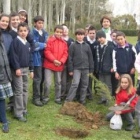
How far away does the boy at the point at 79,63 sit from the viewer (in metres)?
6.57

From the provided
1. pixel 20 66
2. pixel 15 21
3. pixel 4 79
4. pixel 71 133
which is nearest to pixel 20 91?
pixel 20 66

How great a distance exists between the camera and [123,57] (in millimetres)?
6410

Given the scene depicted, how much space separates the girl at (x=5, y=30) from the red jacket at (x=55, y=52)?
1.18 metres

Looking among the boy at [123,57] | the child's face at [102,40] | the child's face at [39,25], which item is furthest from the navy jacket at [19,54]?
the boy at [123,57]

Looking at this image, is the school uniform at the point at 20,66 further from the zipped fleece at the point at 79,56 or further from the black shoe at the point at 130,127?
the black shoe at the point at 130,127

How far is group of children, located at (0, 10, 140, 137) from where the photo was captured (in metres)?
5.61

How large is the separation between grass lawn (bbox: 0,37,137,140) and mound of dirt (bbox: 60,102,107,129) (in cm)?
12

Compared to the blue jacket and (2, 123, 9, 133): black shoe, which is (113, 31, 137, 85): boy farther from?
(2, 123, 9, 133): black shoe

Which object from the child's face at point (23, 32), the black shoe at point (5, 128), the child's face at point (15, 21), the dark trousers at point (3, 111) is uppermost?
the child's face at point (15, 21)

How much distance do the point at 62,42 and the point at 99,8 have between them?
2052 inches

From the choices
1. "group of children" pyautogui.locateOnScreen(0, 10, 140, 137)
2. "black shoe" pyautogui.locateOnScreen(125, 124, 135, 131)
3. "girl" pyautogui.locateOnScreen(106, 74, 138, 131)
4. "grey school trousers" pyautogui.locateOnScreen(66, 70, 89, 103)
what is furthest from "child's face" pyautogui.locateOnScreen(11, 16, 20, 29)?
"black shoe" pyautogui.locateOnScreen(125, 124, 135, 131)

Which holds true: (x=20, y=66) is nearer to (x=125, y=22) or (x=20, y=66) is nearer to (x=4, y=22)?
(x=4, y=22)

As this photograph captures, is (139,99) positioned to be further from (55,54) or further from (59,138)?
(55,54)

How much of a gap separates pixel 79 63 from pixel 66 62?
383 millimetres
